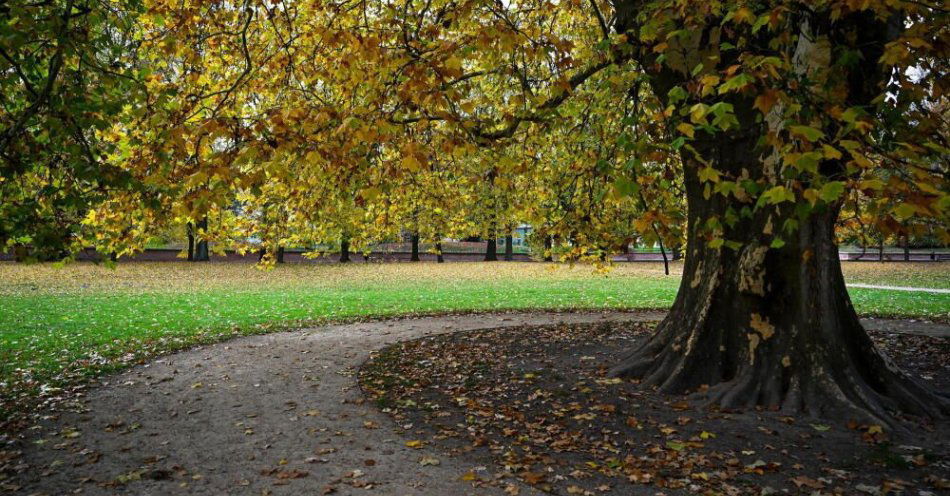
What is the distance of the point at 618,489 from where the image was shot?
4.87 meters

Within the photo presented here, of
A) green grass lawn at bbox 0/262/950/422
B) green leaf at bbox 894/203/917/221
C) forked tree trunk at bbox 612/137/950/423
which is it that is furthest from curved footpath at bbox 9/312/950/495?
forked tree trunk at bbox 612/137/950/423

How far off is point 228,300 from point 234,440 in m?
14.6

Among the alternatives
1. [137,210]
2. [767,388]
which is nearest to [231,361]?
[137,210]

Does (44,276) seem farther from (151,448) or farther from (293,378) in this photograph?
(151,448)

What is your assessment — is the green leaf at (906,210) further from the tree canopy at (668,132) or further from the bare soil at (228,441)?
the bare soil at (228,441)

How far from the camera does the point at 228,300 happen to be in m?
19.7

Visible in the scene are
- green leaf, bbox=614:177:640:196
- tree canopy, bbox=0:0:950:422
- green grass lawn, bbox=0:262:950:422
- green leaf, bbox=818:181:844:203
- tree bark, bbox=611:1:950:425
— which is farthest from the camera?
green grass lawn, bbox=0:262:950:422

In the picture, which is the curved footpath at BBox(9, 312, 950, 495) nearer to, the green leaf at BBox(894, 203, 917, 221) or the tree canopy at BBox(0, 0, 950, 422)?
the tree canopy at BBox(0, 0, 950, 422)

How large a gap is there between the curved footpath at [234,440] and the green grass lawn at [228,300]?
1.59m

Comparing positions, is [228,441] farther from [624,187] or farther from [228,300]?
[228,300]

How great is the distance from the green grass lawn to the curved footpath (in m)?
1.59

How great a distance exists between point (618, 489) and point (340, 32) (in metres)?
5.49

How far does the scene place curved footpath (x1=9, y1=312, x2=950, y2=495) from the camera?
5020 millimetres

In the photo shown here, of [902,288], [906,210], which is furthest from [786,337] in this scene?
[902,288]
